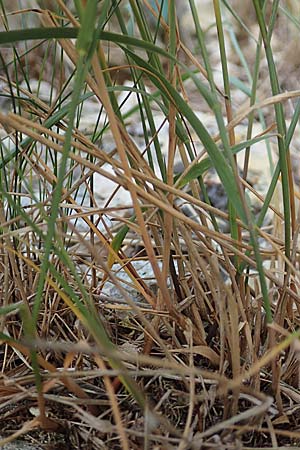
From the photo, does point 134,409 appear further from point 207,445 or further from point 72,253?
point 72,253

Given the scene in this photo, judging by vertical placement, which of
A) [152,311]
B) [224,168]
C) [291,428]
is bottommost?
[291,428]

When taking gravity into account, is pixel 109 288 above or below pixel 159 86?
below

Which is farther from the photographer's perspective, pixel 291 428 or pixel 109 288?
pixel 109 288

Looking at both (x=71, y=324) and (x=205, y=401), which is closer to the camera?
(x=205, y=401)

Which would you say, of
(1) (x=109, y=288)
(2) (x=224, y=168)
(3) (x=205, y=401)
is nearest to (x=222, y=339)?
(3) (x=205, y=401)

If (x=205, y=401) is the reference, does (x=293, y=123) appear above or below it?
above

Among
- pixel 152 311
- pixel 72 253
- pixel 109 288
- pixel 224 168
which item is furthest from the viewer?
pixel 109 288

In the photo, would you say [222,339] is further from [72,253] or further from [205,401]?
[72,253]

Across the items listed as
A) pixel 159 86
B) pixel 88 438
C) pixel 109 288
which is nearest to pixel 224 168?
pixel 159 86

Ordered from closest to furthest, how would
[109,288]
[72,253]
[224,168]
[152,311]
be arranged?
1. [224,168]
2. [152,311]
3. [72,253]
4. [109,288]
